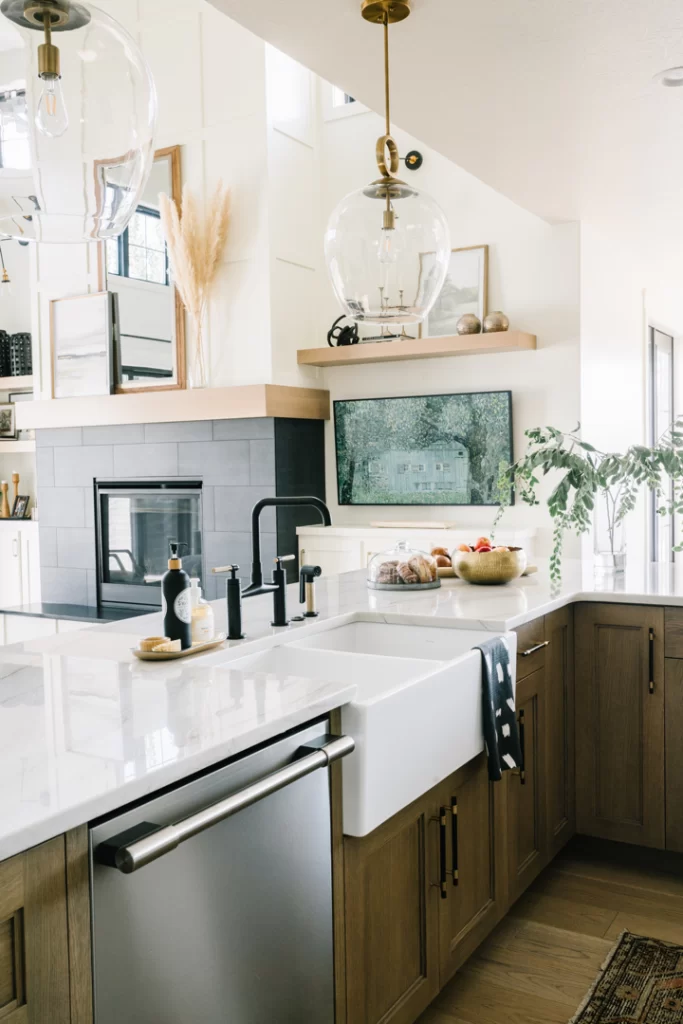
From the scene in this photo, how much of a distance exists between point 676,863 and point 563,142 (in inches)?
102

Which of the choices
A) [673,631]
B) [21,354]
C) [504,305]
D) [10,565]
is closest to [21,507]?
[10,565]

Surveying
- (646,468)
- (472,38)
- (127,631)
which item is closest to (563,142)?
(472,38)

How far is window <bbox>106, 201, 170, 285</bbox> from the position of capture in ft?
18.5

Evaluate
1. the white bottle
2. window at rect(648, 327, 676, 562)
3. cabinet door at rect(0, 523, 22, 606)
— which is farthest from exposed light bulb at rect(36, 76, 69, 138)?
window at rect(648, 327, 676, 562)

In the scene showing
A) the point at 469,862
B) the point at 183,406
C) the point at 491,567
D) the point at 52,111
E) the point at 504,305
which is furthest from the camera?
the point at 183,406

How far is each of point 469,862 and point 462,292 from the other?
3.65 metres

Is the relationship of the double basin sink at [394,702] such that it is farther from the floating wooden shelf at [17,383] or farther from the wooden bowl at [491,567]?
the floating wooden shelf at [17,383]

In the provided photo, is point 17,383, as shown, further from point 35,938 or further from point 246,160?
point 35,938

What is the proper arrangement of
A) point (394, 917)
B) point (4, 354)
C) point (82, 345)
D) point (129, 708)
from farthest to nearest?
point (4, 354) < point (82, 345) < point (394, 917) < point (129, 708)

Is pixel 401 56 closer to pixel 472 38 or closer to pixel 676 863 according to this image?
pixel 472 38

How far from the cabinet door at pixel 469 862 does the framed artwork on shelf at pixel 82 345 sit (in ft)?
13.8

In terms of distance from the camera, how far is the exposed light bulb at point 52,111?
1.08 m

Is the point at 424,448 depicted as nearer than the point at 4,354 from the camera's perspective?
Yes

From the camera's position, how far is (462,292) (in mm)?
5168
